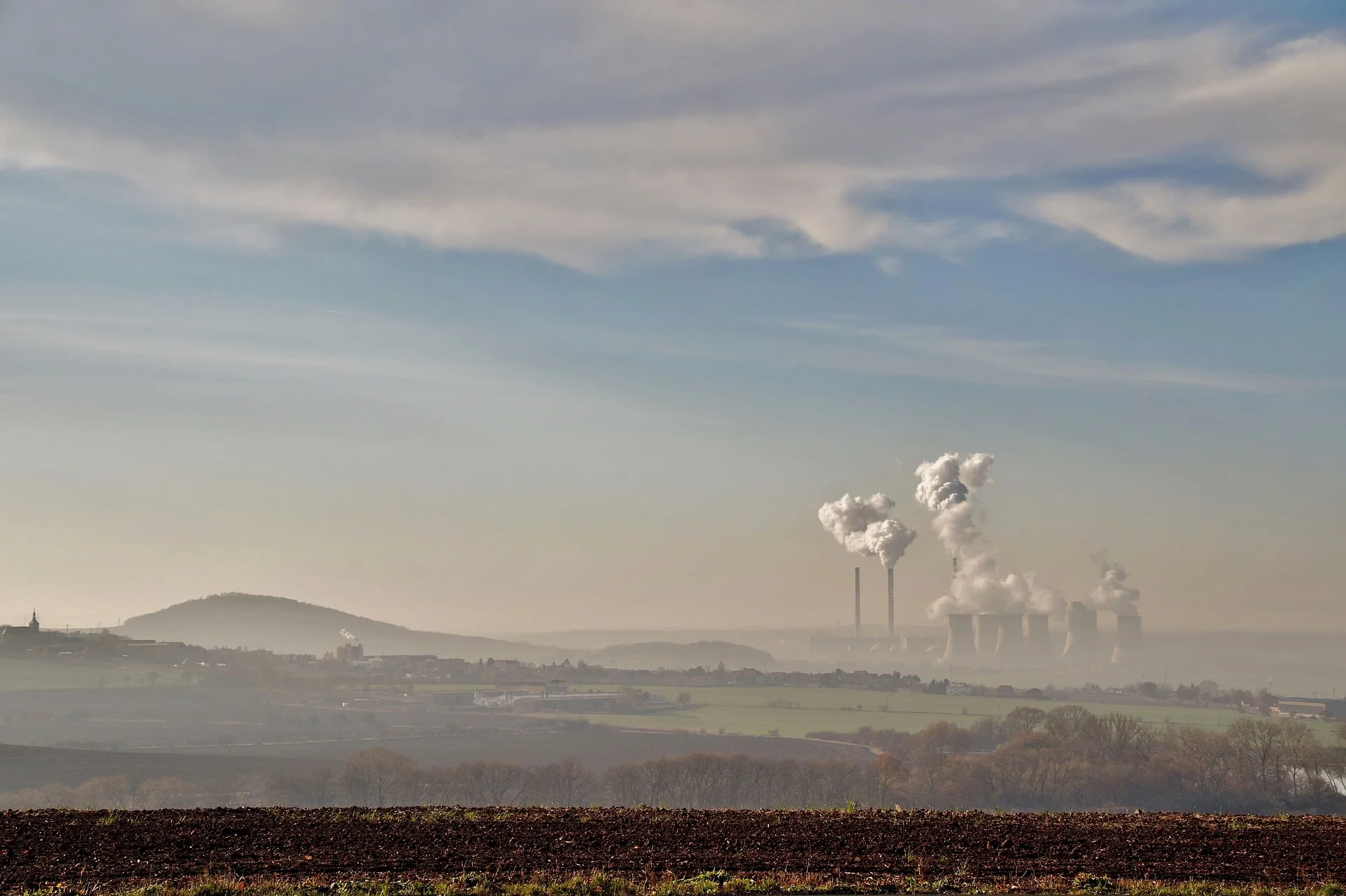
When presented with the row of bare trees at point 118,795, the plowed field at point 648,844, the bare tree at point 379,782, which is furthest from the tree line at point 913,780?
the plowed field at point 648,844

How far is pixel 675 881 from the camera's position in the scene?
2269 cm

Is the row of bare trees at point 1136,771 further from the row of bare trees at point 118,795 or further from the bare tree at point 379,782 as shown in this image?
the row of bare trees at point 118,795

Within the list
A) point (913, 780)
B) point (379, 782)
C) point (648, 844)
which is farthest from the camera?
point (913, 780)

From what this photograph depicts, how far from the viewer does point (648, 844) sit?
2784cm

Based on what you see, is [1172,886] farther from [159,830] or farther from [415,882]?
[159,830]

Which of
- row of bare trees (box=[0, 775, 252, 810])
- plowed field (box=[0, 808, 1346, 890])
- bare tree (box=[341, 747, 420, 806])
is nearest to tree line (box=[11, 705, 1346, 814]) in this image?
bare tree (box=[341, 747, 420, 806])

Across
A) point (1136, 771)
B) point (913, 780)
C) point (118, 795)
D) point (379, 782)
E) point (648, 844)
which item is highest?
point (648, 844)

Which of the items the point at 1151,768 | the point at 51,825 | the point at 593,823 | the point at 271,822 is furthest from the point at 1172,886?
the point at 1151,768

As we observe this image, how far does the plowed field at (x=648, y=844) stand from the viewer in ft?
81.2

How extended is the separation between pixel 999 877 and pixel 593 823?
11.6 m

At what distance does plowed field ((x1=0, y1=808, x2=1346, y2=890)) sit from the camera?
2475 cm

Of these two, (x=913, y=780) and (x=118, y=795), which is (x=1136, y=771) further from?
(x=118, y=795)

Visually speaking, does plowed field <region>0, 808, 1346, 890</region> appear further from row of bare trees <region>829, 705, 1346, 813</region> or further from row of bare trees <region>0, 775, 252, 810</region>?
row of bare trees <region>0, 775, 252, 810</region>

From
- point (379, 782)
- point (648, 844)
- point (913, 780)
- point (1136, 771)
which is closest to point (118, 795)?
point (379, 782)
